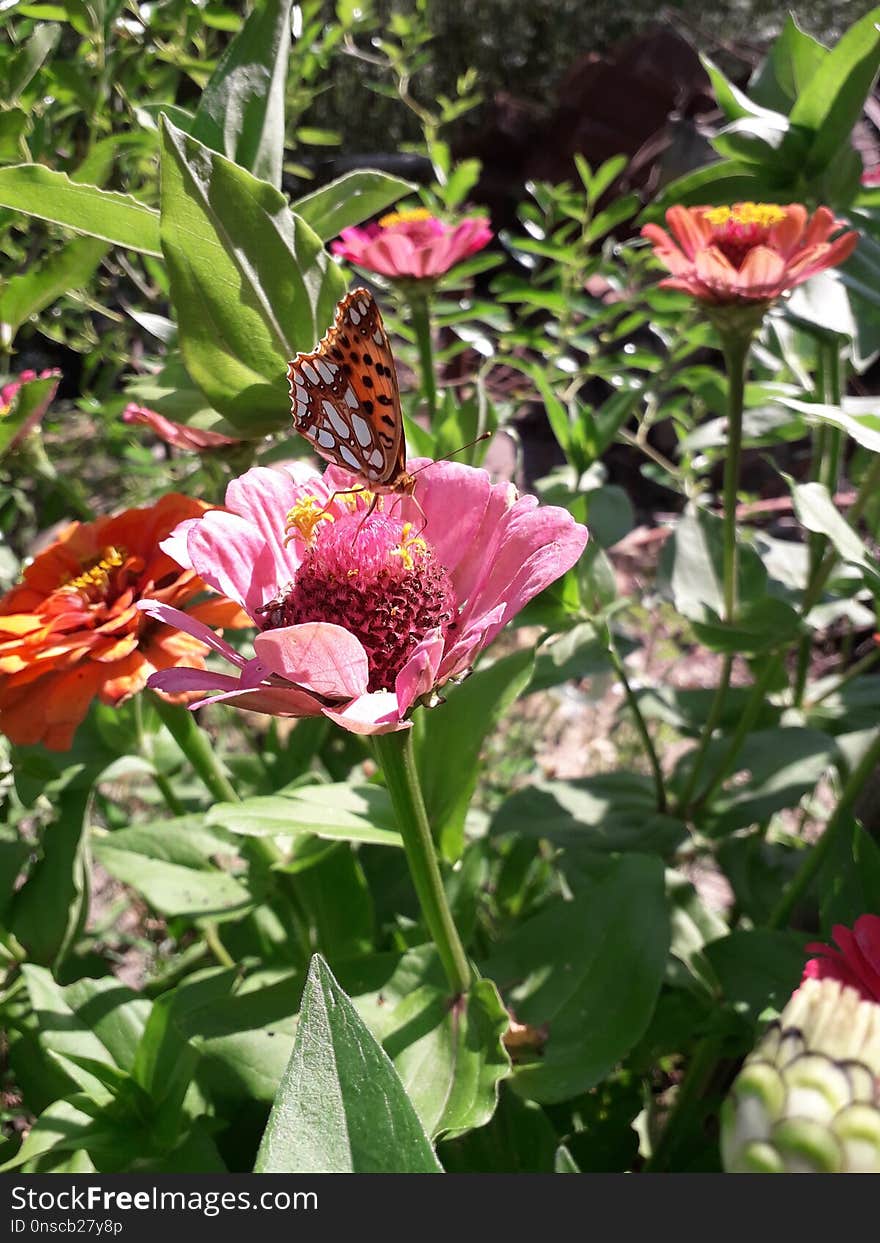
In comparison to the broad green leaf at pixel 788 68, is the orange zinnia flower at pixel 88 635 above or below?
below

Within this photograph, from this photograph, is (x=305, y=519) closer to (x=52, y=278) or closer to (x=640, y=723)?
(x=52, y=278)

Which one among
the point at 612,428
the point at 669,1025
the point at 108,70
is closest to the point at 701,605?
the point at 612,428

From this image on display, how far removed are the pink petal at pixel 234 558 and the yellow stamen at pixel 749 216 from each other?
0.36 meters

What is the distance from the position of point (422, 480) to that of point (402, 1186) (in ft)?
0.85

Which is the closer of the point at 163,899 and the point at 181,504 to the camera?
the point at 181,504

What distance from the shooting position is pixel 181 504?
1.57ft

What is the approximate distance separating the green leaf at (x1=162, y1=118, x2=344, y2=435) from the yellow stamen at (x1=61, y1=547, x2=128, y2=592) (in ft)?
0.38

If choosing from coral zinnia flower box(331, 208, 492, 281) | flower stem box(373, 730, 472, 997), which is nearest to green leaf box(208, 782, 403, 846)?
flower stem box(373, 730, 472, 997)

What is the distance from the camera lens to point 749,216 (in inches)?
22.2

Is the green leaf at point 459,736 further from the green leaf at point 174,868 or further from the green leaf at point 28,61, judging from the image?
the green leaf at point 28,61

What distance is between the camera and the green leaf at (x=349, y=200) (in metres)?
0.46

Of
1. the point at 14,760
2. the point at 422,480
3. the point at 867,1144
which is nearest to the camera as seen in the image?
the point at 867,1144

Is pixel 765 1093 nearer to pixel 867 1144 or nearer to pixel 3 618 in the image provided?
pixel 867 1144

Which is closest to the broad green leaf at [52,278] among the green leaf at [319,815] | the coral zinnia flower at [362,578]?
the coral zinnia flower at [362,578]
